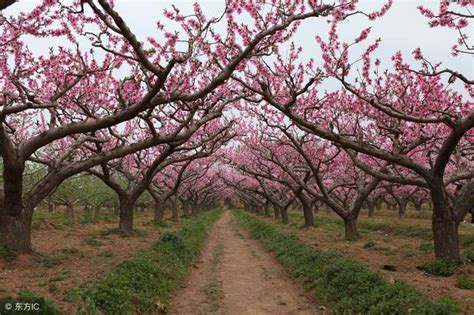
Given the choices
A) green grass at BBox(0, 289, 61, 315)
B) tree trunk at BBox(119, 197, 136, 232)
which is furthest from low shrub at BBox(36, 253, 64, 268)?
tree trunk at BBox(119, 197, 136, 232)

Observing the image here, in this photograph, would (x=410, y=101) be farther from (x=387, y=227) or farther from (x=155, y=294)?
(x=387, y=227)

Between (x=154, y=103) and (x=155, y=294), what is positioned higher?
(x=154, y=103)

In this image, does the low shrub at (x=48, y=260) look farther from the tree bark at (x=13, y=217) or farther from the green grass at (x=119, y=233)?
the green grass at (x=119, y=233)

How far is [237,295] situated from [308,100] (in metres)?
9.63

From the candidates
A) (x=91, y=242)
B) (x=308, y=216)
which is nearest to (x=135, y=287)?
(x=91, y=242)

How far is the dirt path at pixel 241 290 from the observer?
9.36 metres

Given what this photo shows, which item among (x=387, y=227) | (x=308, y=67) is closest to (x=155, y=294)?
(x=308, y=67)

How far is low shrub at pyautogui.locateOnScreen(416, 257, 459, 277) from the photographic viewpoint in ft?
36.2

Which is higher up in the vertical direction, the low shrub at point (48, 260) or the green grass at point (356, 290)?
the low shrub at point (48, 260)

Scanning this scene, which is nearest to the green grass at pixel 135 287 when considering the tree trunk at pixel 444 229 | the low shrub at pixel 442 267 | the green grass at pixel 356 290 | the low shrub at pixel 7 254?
the low shrub at pixel 7 254

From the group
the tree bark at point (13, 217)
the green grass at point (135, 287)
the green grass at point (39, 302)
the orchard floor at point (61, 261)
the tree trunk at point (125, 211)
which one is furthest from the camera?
the tree trunk at point (125, 211)

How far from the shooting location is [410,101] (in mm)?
13766

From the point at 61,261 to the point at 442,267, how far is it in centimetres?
1076

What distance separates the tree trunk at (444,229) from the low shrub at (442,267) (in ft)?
1.05
